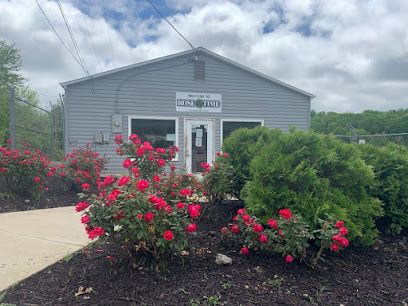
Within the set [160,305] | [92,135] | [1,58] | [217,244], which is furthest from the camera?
[1,58]

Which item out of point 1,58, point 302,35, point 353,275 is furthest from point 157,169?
point 1,58

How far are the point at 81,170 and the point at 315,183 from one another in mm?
5088

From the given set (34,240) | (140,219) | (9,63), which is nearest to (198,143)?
(34,240)

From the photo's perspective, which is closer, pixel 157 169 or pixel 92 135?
pixel 157 169

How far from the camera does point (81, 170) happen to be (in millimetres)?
7148

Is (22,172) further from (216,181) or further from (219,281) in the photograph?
(219,281)

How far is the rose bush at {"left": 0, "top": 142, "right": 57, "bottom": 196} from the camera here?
5953 mm

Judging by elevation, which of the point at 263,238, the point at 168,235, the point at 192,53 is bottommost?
the point at 263,238

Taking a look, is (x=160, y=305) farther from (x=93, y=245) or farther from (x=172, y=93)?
(x=172, y=93)

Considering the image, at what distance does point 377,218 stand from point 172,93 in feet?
26.3

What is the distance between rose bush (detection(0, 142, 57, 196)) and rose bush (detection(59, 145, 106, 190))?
2.11 feet

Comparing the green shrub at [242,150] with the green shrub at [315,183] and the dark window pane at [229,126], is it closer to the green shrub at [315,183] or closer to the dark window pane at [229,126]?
the green shrub at [315,183]

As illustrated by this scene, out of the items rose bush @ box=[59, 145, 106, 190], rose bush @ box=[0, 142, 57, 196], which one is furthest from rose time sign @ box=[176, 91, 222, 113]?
rose bush @ box=[0, 142, 57, 196]

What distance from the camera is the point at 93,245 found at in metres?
3.65
